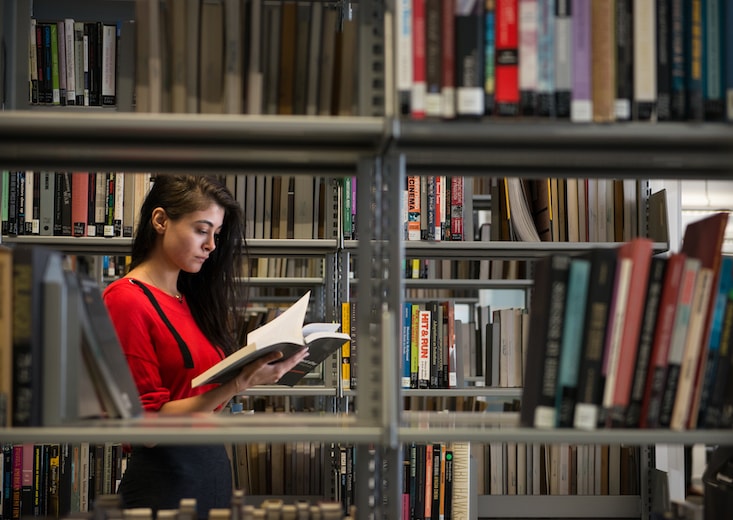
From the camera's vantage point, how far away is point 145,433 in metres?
1.20

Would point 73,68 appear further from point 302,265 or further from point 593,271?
point 593,271

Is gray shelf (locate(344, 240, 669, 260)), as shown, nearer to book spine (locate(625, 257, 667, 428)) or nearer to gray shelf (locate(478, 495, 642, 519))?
gray shelf (locate(478, 495, 642, 519))

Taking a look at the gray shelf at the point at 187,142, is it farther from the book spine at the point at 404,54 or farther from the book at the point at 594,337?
the book at the point at 594,337

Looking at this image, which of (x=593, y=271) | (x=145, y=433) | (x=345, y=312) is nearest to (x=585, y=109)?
(x=593, y=271)

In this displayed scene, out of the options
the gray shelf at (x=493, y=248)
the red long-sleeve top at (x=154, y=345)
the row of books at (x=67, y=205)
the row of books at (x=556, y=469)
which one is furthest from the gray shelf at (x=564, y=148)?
the row of books at (x=556, y=469)

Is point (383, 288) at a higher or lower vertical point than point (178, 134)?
lower

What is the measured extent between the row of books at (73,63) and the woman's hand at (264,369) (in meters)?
1.54

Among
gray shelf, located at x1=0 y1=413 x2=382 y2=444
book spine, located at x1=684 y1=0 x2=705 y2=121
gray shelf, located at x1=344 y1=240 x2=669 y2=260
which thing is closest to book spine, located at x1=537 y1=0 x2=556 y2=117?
book spine, located at x1=684 y1=0 x2=705 y2=121

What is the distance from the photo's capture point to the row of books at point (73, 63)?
115 inches

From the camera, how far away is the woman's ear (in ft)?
6.90

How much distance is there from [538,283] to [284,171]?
0.51 metres

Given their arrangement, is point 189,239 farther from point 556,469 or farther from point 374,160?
point 556,469

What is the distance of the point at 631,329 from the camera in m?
1.24

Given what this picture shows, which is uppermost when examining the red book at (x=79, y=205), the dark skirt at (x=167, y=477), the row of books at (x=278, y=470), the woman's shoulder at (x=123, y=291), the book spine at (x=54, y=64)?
the book spine at (x=54, y=64)
